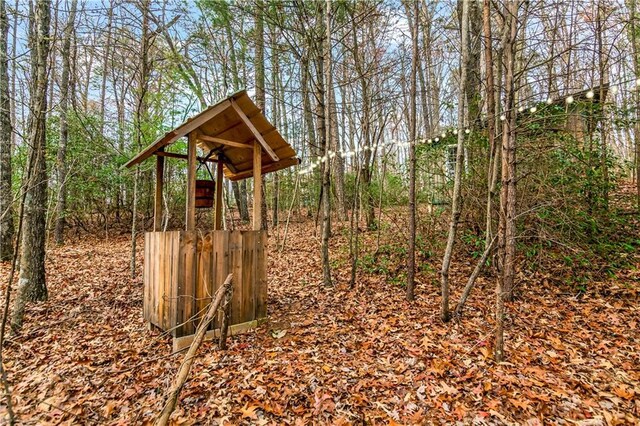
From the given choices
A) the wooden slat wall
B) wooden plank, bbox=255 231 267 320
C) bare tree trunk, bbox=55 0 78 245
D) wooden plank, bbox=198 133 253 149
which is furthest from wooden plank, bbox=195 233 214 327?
bare tree trunk, bbox=55 0 78 245

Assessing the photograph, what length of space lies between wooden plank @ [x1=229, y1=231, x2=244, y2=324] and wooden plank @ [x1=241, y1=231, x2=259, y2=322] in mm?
45

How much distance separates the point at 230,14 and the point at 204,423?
25.8ft

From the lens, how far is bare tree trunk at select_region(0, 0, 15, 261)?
16.9ft

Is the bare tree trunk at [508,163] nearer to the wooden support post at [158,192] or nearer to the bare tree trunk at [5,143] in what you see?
the wooden support post at [158,192]

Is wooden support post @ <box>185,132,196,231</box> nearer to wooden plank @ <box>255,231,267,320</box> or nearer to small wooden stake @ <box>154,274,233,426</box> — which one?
wooden plank @ <box>255,231,267,320</box>

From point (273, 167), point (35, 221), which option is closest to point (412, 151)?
point (273, 167)

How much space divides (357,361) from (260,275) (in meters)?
1.77

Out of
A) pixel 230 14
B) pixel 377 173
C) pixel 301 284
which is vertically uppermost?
pixel 230 14

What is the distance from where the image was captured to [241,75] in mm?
10914

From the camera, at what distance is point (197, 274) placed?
3.92m

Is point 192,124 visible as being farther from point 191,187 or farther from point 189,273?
point 189,273

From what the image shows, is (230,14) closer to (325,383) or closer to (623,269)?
(325,383)

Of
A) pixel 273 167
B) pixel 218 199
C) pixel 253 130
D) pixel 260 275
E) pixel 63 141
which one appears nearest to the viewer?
pixel 253 130

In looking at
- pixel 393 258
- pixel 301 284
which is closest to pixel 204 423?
pixel 301 284
